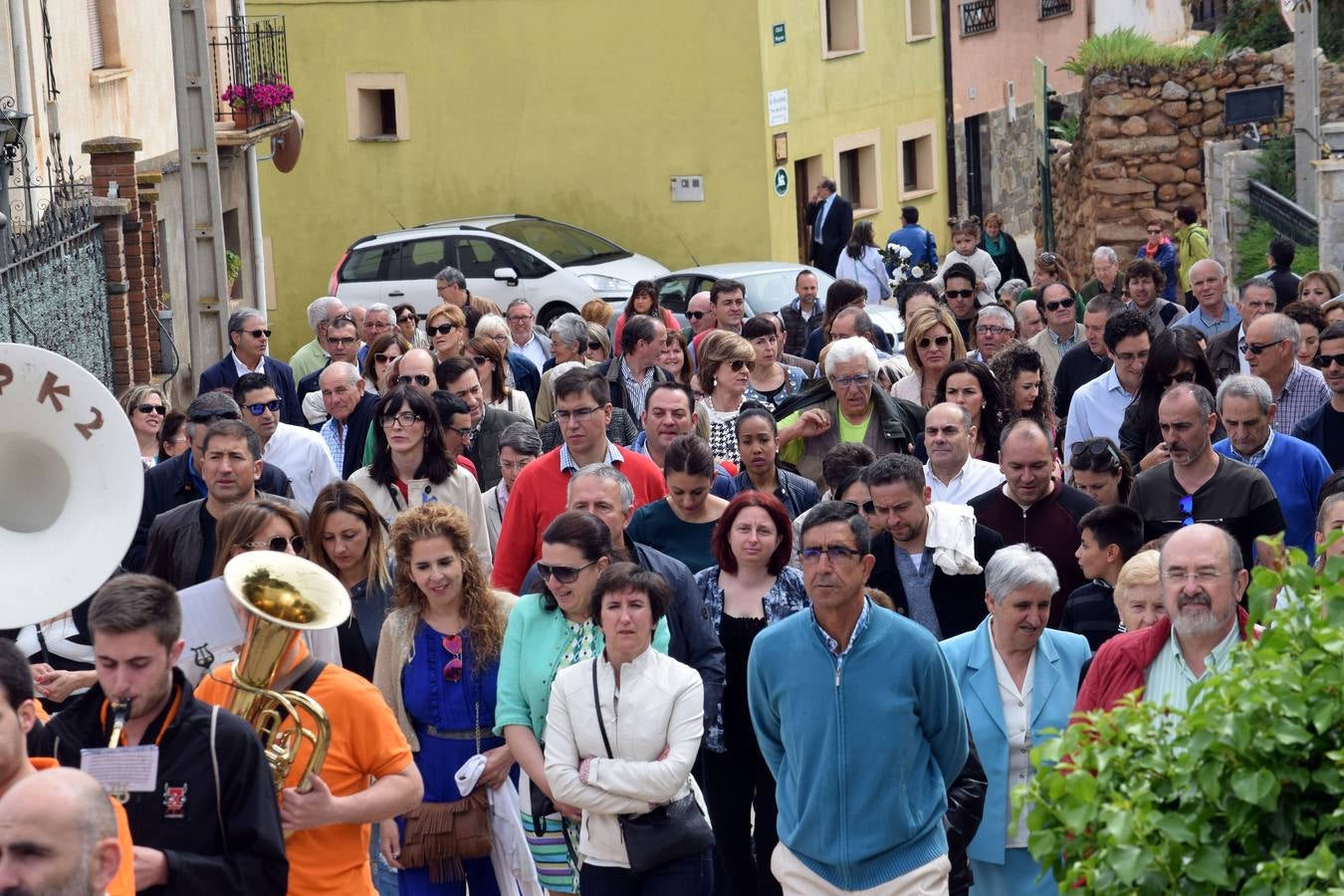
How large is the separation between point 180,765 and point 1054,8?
36.4 m

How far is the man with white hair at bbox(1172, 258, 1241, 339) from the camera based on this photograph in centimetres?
1308

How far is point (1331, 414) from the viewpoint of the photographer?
962 cm

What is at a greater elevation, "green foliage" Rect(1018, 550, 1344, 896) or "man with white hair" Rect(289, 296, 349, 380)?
"man with white hair" Rect(289, 296, 349, 380)

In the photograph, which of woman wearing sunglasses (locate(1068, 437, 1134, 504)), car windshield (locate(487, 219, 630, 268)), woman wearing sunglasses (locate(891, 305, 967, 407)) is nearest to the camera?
woman wearing sunglasses (locate(1068, 437, 1134, 504))

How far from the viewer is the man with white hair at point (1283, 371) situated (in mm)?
10195

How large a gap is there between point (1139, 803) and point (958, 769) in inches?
99.3

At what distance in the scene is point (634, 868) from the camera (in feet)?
21.0

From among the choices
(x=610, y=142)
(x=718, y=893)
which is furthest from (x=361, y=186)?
(x=718, y=893)

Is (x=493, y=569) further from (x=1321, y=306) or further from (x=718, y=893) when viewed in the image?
(x=1321, y=306)

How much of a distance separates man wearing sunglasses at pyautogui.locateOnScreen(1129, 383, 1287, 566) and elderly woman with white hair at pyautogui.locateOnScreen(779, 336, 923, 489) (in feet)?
5.55

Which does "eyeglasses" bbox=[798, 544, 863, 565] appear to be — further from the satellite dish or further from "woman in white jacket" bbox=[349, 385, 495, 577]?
the satellite dish

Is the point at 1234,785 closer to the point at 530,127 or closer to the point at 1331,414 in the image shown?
the point at 1331,414

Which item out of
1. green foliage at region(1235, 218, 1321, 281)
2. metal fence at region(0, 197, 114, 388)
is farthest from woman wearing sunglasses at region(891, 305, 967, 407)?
green foliage at region(1235, 218, 1321, 281)

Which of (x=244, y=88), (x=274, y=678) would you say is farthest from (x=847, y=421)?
(x=244, y=88)
